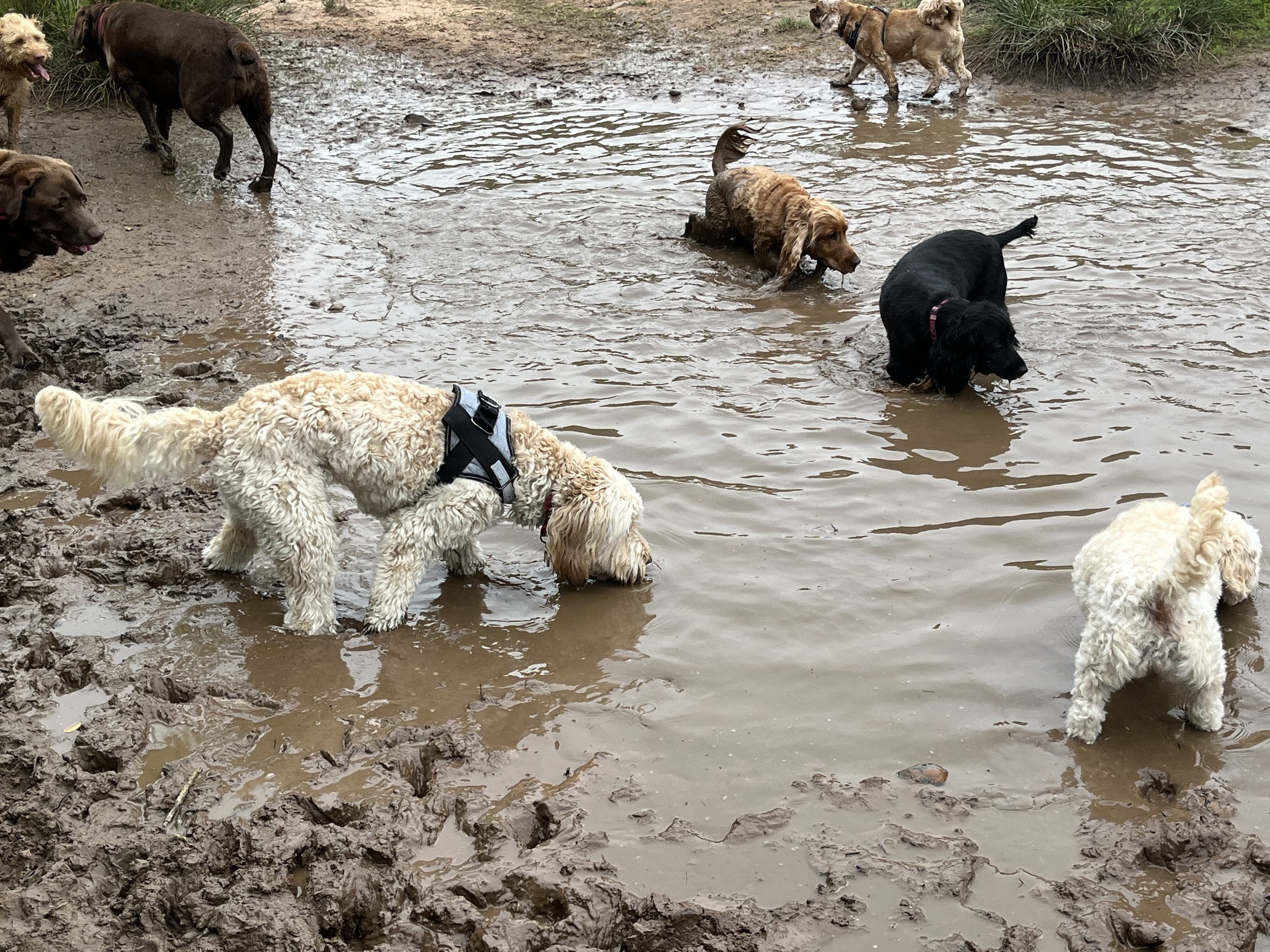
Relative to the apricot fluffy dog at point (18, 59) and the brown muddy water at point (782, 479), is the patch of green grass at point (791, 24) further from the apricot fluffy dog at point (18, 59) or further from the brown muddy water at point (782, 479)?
the apricot fluffy dog at point (18, 59)

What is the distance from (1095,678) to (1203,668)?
37cm

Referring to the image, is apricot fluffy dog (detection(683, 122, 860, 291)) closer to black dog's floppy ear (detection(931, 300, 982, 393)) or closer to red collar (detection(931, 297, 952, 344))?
red collar (detection(931, 297, 952, 344))

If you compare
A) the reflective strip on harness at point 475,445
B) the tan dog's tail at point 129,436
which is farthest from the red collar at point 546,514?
the tan dog's tail at point 129,436

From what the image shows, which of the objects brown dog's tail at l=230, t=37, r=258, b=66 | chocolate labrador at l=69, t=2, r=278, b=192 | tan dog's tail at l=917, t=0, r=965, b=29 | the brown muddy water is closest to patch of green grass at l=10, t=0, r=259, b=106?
chocolate labrador at l=69, t=2, r=278, b=192

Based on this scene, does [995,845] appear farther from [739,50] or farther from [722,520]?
[739,50]

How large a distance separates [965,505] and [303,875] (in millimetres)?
3793

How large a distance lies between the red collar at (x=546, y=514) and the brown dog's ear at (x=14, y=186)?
466 cm

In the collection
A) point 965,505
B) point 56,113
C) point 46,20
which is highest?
point 46,20

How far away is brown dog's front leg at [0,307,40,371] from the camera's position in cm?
691

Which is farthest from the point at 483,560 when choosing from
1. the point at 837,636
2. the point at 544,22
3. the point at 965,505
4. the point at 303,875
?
the point at 544,22

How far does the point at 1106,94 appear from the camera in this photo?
12867mm

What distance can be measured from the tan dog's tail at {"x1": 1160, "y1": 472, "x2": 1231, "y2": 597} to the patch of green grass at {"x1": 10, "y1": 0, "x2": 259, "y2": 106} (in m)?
11.7

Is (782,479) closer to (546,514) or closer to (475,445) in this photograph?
(546,514)

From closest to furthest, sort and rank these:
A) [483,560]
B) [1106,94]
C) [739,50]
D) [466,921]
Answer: [466,921]
[483,560]
[1106,94]
[739,50]
